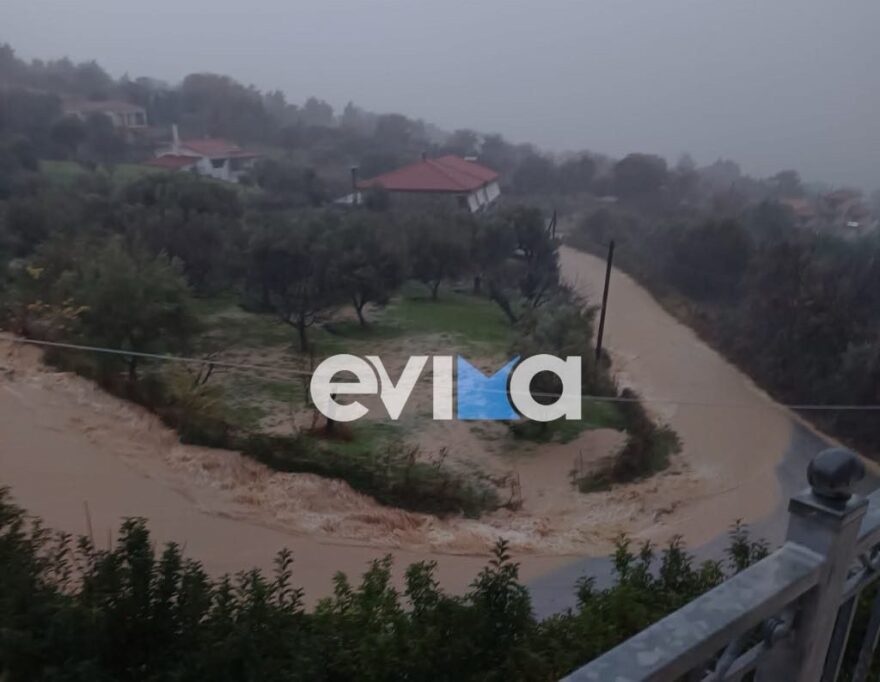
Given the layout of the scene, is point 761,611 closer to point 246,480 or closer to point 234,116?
point 246,480

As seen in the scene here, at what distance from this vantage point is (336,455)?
5.07 m

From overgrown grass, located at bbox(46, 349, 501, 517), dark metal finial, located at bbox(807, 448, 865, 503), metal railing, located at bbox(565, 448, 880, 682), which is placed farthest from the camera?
overgrown grass, located at bbox(46, 349, 501, 517)

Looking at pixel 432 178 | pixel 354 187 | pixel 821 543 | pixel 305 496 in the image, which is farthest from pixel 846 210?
pixel 821 543

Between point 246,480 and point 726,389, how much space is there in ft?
13.1

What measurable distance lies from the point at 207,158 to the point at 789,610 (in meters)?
8.18

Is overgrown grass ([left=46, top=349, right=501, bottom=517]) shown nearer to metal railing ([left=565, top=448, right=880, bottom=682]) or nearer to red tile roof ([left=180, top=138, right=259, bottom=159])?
red tile roof ([left=180, top=138, right=259, bottom=159])

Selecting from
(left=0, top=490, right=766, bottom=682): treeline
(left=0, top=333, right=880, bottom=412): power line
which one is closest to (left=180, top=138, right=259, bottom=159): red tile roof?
(left=0, top=333, right=880, bottom=412): power line

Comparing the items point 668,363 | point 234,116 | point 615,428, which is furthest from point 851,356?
point 234,116

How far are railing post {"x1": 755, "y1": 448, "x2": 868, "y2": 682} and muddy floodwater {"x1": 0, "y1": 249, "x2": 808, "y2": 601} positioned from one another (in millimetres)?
2933

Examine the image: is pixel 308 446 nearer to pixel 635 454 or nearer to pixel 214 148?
pixel 635 454

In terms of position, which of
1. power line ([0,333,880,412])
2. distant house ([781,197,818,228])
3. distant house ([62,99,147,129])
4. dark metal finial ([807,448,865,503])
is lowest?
power line ([0,333,880,412])

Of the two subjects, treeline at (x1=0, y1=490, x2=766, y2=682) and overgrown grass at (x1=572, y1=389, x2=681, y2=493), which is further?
overgrown grass at (x1=572, y1=389, x2=681, y2=493)

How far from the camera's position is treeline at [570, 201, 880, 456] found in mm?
5770

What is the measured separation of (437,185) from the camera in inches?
302
